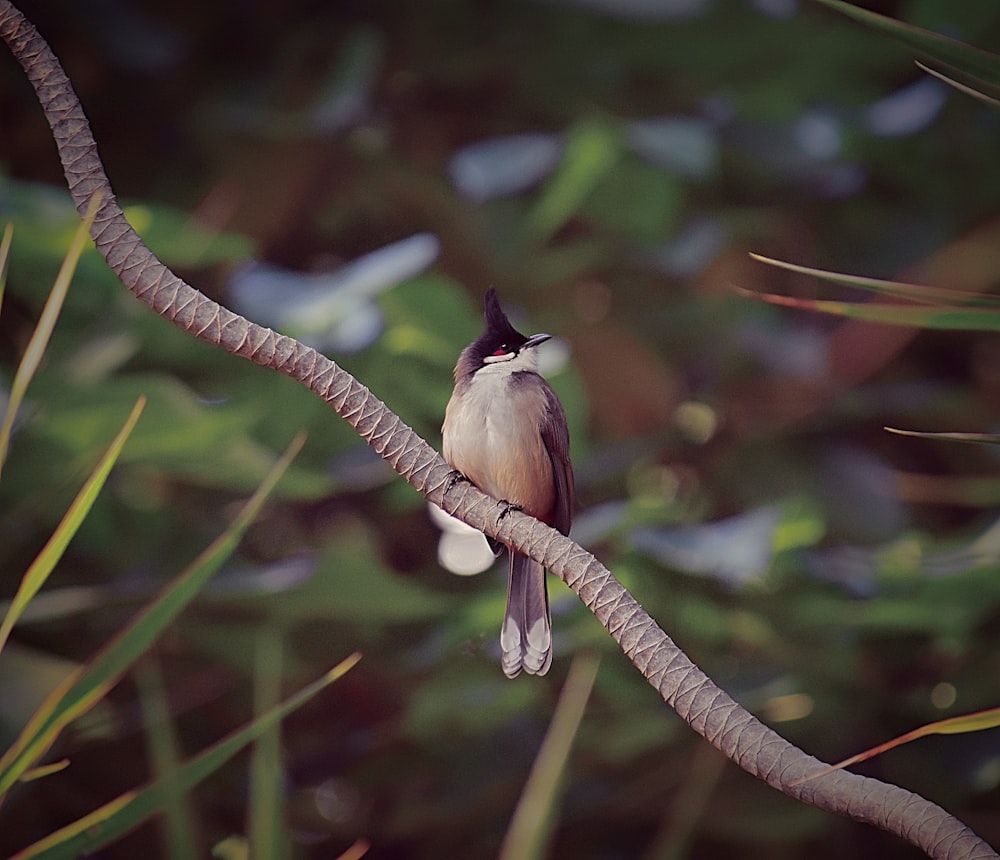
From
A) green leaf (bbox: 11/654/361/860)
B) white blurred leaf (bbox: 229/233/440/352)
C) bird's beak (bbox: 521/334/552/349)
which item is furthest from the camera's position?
white blurred leaf (bbox: 229/233/440/352)

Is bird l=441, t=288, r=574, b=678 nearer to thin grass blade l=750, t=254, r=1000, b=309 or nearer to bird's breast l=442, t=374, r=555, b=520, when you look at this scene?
bird's breast l=442, t=374, r=555, b=520

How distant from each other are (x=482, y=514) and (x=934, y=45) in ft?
1.17

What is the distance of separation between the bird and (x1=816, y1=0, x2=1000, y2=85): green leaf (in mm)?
326

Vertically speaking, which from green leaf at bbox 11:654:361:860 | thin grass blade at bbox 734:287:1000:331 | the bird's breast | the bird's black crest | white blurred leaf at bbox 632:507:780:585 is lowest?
white blurred leaf at bbox 632:507:780:585

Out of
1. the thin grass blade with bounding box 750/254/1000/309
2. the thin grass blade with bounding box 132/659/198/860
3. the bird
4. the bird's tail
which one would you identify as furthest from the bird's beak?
the thin grass blade with bounding box 132/659/198/860

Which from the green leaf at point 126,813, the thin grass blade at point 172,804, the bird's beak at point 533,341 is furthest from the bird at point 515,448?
the thin grass blade at point 172,804

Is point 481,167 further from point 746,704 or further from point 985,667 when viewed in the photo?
point 985,667

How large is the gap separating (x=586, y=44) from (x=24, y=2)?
0.56 meters

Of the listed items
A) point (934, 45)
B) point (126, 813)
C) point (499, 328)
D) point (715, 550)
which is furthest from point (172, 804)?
point (934, 45)

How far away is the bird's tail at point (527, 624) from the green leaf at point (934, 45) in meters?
0.39

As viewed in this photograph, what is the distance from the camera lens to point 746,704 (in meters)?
0.98

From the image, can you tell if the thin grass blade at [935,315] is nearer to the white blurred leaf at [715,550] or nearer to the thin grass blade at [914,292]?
the thin grass blade at [914,292]

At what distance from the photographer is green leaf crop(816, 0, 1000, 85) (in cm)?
Answer: 53

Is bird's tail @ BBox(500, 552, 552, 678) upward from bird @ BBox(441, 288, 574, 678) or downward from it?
A: downward
